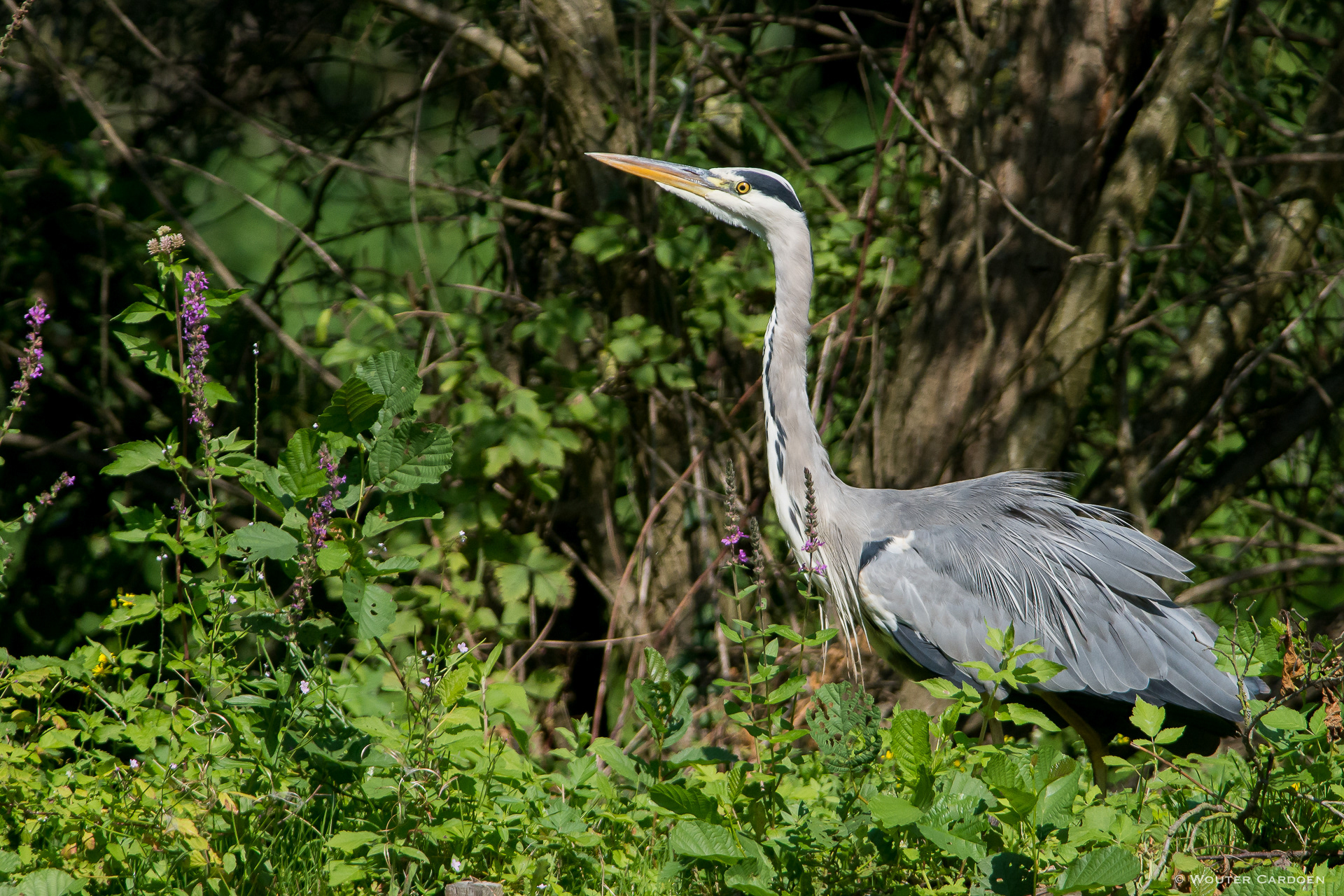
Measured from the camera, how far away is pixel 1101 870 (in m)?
1.80

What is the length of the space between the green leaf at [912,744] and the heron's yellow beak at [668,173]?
232cm

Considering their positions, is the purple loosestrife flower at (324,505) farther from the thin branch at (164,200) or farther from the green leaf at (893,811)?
the thin branch at (164,200)

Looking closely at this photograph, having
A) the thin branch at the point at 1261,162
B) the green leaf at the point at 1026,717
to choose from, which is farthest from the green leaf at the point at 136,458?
the thin branch at the point at 1261,162

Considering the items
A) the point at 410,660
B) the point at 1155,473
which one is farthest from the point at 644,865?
the point at 1155,473

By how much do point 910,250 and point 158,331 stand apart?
2912 mm

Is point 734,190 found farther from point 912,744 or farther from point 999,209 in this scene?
point 912,744

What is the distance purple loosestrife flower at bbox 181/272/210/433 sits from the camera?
219 centimetres

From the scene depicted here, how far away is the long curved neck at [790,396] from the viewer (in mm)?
3781

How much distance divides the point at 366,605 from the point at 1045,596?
91.4 inches

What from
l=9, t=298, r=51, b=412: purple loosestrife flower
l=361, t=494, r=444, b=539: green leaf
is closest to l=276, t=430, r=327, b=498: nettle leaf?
l=361, t=494, r=444, b=539: green leaf

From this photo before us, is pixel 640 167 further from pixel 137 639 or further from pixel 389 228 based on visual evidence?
pixel 137 639

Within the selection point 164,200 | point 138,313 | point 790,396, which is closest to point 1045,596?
point 790,396

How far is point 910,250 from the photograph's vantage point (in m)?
4.52

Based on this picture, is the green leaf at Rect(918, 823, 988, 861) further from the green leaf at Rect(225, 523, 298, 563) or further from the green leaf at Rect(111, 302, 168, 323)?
the green leaf at Rect(111, 302, 168, 323)
